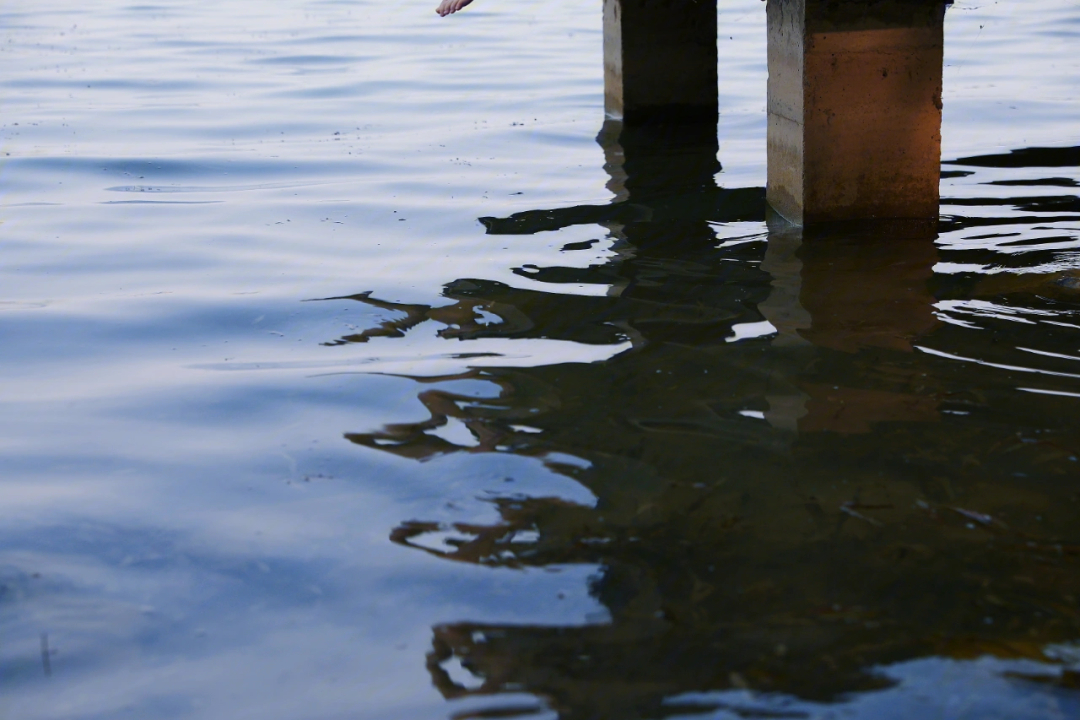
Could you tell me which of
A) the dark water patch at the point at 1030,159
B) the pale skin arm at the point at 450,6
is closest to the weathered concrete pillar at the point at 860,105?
the pale skin arm at the point at 450,6

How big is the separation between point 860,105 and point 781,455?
3.40 m

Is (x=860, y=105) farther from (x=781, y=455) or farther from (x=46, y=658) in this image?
(x=46, y=658)

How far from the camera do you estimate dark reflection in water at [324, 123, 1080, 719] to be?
3.04 m

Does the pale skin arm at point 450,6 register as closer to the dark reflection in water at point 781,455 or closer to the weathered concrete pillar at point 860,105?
the dark reflection in water at point 781,455

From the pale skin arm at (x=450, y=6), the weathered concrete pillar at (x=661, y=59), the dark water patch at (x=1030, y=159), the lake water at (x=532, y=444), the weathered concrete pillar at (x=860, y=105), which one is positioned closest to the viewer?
Answer: the lake water at (x=532, y=444)

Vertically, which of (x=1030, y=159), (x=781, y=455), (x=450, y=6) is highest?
(x=450, y=6)

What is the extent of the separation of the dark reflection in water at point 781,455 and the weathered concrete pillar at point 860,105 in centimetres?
23

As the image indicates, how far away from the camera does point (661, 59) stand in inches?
414

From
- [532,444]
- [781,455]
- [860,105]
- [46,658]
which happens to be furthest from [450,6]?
[46,658]

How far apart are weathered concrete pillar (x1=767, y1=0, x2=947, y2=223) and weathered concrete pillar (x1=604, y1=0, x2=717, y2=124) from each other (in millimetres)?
3257

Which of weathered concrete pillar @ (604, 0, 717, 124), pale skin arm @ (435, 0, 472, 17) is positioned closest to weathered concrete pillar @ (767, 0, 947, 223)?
pale skin arm @ (435, 0, 472, 17)

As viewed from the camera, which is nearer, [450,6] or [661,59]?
[450,6]

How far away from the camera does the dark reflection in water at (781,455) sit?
304cm

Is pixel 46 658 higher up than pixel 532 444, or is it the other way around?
pixel 532 444
